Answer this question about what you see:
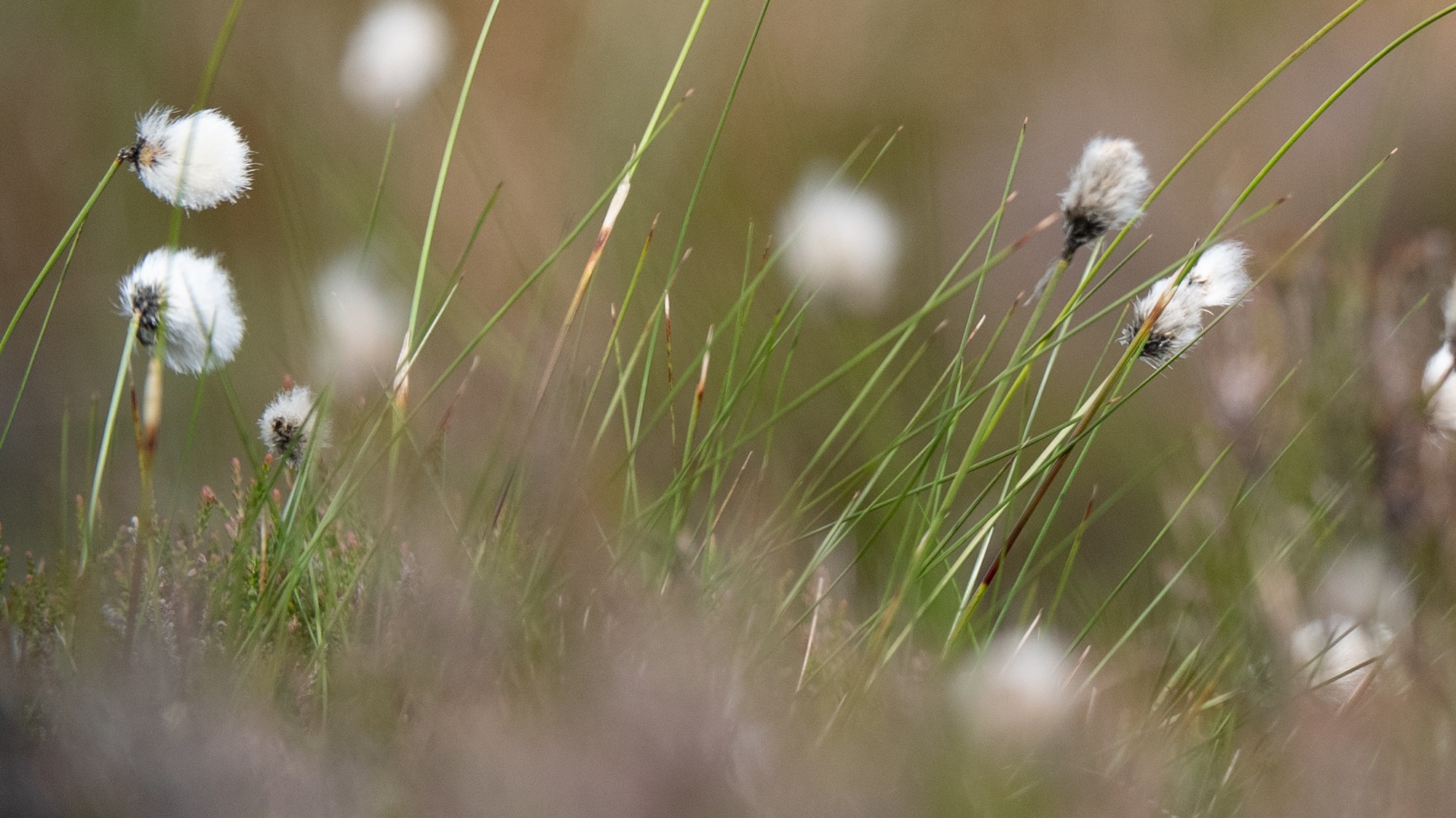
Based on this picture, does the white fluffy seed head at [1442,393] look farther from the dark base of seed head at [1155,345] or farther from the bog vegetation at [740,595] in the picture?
the dark base of seed head at [1155,345]

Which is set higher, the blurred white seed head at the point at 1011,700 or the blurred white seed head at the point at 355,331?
the blurred white seed head at the point at 355,331

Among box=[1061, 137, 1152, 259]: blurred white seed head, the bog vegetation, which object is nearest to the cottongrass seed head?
the bog vegetation

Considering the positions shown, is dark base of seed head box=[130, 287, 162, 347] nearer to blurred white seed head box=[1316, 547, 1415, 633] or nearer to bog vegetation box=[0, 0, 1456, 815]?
bog vegetation box=[0, 0, 1456, 815]

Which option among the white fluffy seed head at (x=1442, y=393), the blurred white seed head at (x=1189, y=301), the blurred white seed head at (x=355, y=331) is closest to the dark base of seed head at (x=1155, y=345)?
the blurred white seed head at (x=1189, y=301)

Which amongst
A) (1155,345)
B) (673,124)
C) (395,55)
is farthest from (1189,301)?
(673,124)

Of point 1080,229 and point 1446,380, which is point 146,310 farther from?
point 1446,380
